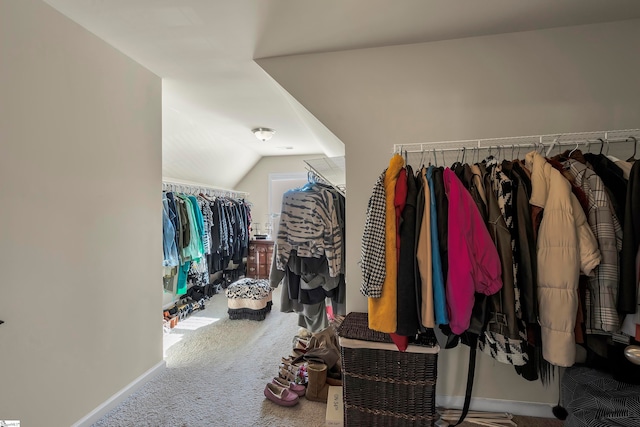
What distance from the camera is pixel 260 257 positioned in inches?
209

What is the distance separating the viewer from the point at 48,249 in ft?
5.14

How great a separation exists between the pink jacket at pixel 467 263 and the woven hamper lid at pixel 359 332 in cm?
41

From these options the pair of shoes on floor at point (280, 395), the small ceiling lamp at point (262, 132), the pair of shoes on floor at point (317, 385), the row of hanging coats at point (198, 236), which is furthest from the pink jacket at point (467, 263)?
the small ceiling lamp at point (262, 132)

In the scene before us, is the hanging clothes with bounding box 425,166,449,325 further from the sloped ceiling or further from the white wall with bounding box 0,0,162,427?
the white wall with bounding box 0,0,162,427

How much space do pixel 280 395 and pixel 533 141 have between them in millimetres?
2237

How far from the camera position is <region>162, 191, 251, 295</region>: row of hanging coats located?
3244 mm

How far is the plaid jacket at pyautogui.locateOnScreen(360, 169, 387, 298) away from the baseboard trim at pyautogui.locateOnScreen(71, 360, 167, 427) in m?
1.75

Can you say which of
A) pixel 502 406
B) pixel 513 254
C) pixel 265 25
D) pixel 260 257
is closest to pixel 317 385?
pixel 502 406

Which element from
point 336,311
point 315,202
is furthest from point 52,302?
point 336,311

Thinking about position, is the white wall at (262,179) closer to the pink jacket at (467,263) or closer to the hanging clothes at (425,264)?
the hanging clothes at (425,264)

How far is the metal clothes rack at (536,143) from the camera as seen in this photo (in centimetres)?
162

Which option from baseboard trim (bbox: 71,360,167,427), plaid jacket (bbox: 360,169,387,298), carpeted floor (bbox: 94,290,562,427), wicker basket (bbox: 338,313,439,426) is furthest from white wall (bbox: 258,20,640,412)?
baseboard trim (bbox: 71,360,167,427)

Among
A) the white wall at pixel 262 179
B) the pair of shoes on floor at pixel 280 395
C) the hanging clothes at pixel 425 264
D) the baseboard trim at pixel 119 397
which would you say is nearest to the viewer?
the hanging clothes at pixel 425 264

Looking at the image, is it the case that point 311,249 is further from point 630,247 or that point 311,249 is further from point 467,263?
point 630,247
